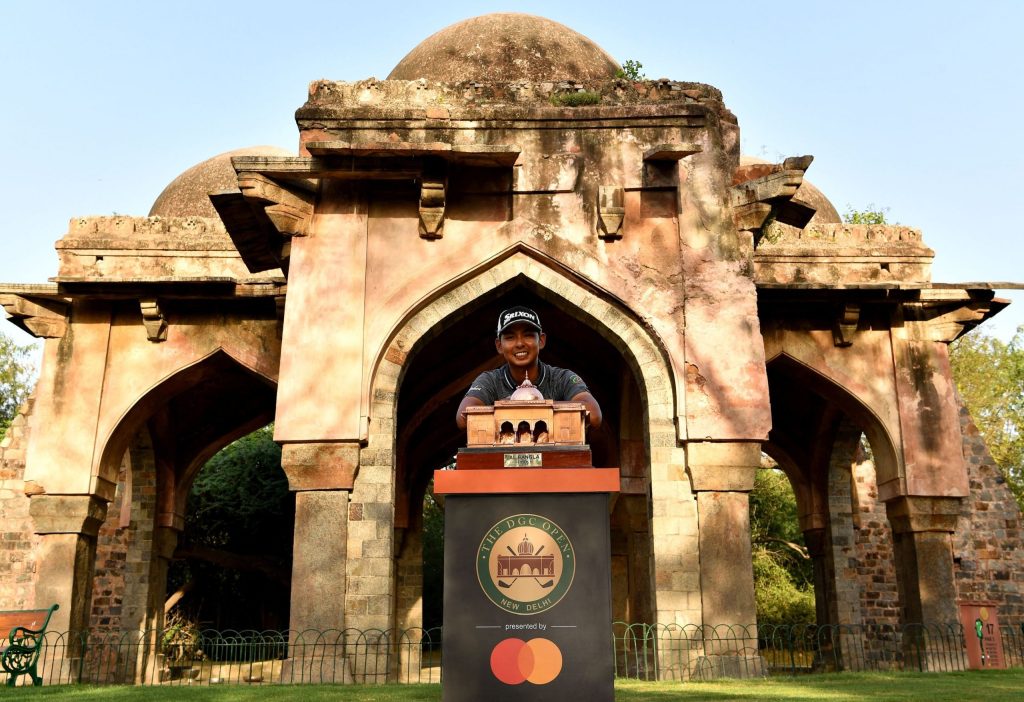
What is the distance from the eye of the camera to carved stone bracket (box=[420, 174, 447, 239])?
9.24m

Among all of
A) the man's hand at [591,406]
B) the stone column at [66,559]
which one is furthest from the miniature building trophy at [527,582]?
the stone column at [66,559]

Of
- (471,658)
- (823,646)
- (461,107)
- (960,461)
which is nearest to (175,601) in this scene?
(823,646)

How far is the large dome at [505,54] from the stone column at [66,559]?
5982mm

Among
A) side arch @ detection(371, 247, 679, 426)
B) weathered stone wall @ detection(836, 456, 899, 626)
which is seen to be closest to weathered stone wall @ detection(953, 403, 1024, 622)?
weathered stone wall @ detection(836, 456, 899, 626)

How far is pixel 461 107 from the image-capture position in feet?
31.8

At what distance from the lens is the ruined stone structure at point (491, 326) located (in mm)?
8844

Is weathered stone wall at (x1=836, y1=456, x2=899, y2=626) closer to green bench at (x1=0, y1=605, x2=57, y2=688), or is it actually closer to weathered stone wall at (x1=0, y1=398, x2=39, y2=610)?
green bench at (x1=0, y1=605, x2=57, y2=688)

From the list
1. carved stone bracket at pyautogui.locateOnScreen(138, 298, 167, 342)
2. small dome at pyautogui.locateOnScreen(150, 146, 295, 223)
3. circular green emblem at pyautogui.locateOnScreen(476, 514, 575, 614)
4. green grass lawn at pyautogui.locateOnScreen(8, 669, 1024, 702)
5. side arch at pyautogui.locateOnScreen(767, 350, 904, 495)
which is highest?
small dome at pyautogui.locateOnScreen(150, 146, 295, 223)

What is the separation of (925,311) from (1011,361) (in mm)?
16418

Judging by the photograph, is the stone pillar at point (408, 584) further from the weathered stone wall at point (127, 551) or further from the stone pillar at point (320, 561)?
the stone pillar at point (320, 561)

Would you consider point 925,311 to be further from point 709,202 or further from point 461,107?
point 461,107

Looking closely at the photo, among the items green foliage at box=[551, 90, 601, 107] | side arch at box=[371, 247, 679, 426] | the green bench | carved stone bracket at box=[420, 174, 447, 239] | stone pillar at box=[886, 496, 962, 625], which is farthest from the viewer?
stone pillar at box=[886, 496, 962, 625]

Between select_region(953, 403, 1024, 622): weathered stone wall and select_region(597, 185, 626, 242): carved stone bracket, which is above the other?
select_region(597, 185, 626, 242): carved stone bracket

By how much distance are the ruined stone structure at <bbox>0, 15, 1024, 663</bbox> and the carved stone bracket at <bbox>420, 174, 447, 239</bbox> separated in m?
0.03
